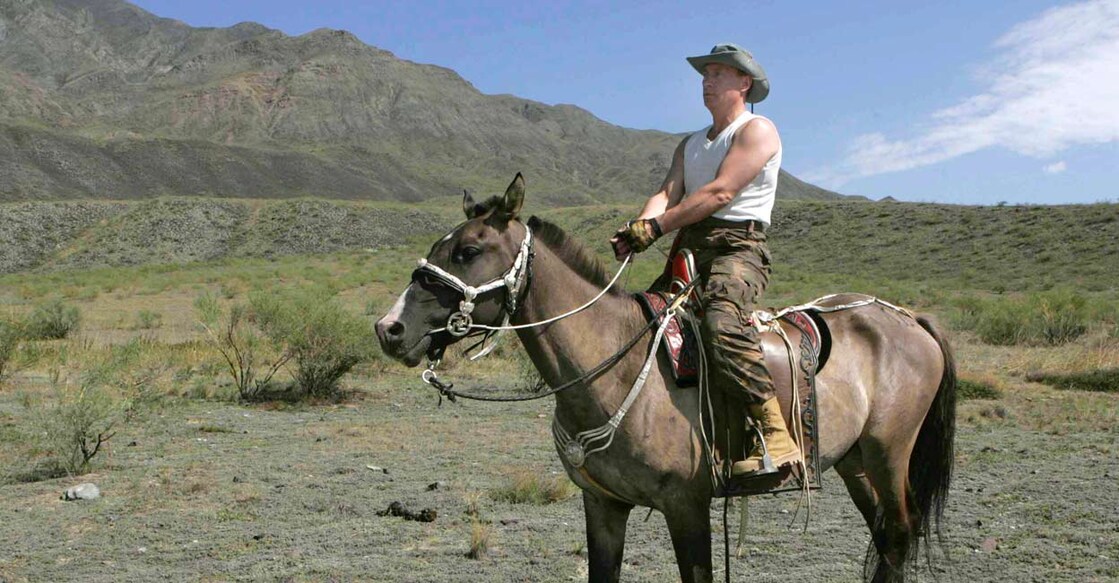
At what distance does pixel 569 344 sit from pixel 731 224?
3.17 feet

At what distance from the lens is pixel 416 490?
28.1 feet

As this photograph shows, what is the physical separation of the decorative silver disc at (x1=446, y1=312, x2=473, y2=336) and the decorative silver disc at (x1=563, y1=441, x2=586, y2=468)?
684 mm

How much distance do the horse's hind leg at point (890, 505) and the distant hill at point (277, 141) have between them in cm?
8356

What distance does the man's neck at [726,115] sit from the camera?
4.25 m

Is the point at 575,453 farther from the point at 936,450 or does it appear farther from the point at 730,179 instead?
the point at 936,450

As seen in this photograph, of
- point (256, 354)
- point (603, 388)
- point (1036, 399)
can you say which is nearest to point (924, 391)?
point (603, 388)

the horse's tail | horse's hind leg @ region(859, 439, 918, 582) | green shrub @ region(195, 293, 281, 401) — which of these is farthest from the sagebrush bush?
horse's hind leg @ region(859, 439, 918, 582)

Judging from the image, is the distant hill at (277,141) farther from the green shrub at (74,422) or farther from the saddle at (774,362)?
the saddle at (774,362)

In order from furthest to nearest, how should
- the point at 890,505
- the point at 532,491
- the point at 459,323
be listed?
the point at 532,491, the point at 890,505, the point at 459,323

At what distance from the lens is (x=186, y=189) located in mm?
95250

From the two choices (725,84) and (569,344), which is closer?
(569,344)

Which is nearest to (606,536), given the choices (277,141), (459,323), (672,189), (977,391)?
(459,323)

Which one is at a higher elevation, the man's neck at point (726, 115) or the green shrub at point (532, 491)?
the man's neck at point (726, 115)

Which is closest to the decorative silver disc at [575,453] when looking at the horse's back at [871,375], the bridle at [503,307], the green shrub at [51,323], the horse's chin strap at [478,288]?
the bridle at [503,307]
